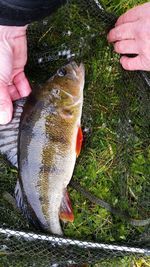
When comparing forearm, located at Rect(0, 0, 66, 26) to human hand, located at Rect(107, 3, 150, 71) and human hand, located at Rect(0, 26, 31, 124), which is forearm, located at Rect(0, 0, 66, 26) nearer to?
human hand, located at Rect(0, 26, 31, 124)

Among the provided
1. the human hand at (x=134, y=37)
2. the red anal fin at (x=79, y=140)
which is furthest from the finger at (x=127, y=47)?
the red anal fin at (x=79, y=140)

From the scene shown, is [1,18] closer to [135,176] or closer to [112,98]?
[112,98]

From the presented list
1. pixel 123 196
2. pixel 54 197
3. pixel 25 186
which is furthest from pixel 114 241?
pixel 25 186

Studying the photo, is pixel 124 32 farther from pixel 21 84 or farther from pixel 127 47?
pixel 21 84

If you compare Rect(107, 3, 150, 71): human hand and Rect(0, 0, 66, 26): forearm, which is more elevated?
Rect(0, 0, 66, 26): forearm

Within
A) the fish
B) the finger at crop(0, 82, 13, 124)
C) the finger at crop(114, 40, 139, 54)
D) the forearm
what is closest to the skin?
the fish

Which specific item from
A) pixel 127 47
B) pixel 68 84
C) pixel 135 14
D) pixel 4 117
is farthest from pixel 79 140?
pixel 135 14
